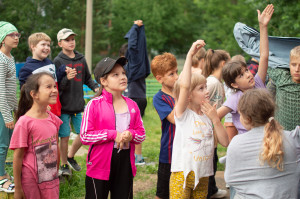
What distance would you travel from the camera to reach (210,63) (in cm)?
459

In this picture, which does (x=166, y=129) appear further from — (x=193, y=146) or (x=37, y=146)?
(x=37, y=146)

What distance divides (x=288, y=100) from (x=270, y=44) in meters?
0.94

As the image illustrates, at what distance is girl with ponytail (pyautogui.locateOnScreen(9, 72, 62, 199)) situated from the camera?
9.80 ft

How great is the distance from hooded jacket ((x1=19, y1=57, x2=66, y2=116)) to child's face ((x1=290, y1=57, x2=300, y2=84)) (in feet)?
9.32

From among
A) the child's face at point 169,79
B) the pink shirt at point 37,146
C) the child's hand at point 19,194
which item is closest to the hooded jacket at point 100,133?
the pink shirt at point 37,146

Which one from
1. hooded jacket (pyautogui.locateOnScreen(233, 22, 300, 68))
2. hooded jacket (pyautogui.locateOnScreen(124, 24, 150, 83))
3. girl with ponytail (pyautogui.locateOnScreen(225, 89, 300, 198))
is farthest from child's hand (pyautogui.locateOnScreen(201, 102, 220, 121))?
hooded jacket (pyautogui.locateOnScreen(124, 24, 150, 83))

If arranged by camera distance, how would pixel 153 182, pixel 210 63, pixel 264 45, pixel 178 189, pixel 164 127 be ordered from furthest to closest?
pixel 153 182 < pixel 210 63 < pixel 164 127 < pixel 264 45 < pixel 178 189

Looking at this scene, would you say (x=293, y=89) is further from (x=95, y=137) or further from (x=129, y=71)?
(x=129, y=71)

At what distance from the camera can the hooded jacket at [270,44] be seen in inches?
146

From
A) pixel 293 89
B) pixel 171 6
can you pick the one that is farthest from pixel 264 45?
pixel 171 6

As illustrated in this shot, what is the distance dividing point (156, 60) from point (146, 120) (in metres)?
5.70

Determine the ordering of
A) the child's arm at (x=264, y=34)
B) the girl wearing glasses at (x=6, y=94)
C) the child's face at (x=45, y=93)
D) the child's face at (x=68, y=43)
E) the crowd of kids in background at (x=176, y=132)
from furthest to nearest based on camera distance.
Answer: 1. the child's face at (x=68, y=43)
2. the girl wearing glasses at (x=6, y=94)
3. the child's arm at (x=264, y=34)
4. the child's face at (x=45, y=93)
5. the crowd of kids in background at (x=176, y=132)

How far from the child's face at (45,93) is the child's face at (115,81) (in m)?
0.47

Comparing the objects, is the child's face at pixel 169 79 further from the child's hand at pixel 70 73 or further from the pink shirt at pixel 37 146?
the child's hand at pixel 70 73
